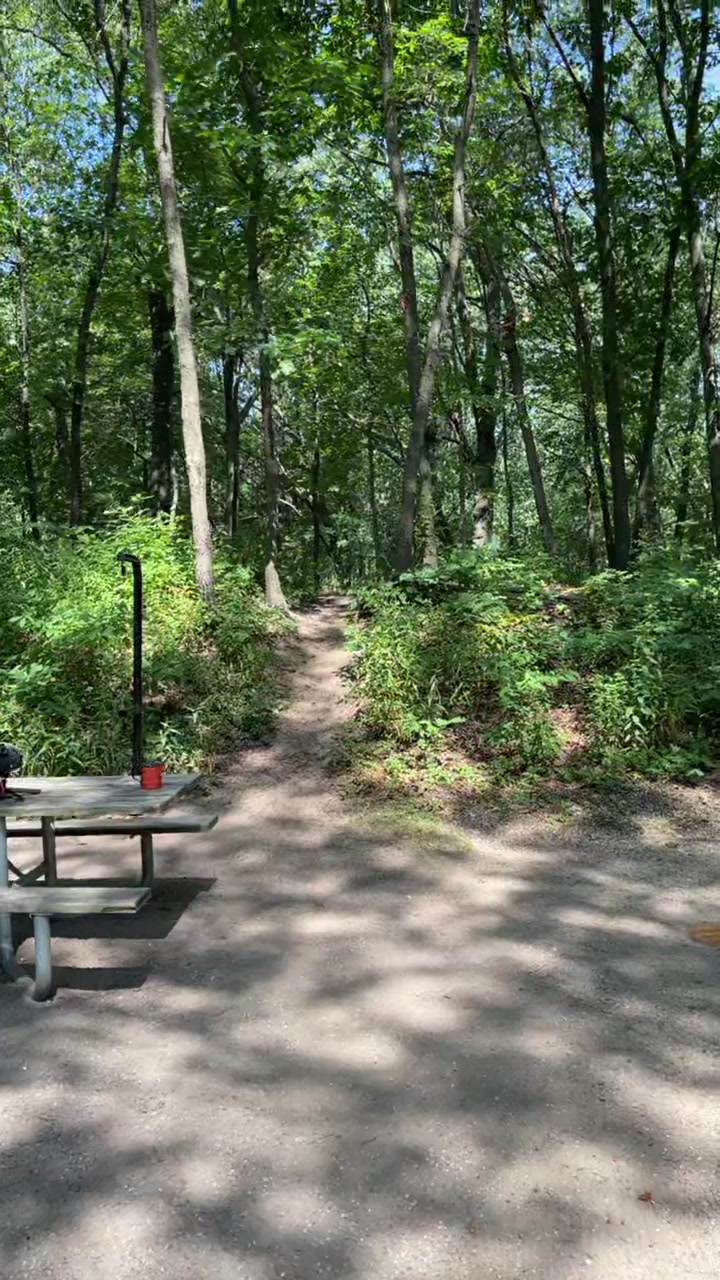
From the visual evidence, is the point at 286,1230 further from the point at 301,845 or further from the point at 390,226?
the point at 390,226

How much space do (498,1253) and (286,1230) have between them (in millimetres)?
612

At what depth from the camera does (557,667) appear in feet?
27.6

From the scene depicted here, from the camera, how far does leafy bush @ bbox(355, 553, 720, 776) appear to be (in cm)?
732

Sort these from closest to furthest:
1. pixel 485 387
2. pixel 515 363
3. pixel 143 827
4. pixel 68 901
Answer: pixel 68 901 → pixel 143 827 → pixel 485 387 → pixel 515 363

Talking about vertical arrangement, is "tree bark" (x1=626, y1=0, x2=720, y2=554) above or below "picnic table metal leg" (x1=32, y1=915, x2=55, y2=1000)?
above

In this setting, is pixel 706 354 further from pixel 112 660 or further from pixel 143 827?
pixel 143 827

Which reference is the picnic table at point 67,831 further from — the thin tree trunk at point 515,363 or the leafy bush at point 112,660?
the thin tree trunk at point 515,363

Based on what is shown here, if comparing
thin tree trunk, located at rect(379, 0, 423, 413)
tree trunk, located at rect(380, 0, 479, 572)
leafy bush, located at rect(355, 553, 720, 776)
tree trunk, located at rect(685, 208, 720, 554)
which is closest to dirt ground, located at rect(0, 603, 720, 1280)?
leafy bush, located at rect(355, 553, 720, 776)

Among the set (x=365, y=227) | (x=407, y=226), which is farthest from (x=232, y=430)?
(x=407, y=226)

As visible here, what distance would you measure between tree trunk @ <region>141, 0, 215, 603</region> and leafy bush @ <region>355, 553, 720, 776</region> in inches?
80.3

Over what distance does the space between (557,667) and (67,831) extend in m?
5.03

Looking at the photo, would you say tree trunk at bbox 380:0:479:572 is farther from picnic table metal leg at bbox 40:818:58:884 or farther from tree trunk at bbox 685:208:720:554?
picnic table metal leg at bbox 40:818:58:884

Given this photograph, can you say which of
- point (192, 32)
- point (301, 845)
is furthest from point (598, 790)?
point (192, 32)

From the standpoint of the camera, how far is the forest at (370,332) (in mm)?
7941
